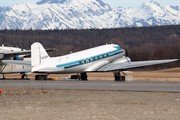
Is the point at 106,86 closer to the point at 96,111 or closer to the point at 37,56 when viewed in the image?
the point at 37,56

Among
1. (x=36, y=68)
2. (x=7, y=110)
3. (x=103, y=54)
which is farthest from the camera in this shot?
(x=103, y=54)

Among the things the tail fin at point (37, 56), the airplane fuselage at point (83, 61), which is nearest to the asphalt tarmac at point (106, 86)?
the airplane fuselage at point (83, 61)

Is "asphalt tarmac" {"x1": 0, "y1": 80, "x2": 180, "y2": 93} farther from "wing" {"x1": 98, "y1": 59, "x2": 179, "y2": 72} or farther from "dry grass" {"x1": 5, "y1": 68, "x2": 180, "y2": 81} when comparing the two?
"dry grass" {"x1": 5, "y1": 68, "x2": 180, "y2": 81}

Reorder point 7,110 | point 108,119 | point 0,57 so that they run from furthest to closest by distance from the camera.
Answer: point 0,57 → point 7,110 → point 108,119

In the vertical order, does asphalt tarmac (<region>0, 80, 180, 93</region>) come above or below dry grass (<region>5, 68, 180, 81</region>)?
below

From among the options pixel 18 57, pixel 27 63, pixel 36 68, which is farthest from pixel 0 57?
pixel 36 68

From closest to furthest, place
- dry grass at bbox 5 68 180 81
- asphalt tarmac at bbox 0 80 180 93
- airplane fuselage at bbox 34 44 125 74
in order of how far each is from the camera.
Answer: asphalt tarmac at bbox 0 80 180 93
airplane fuselage at bbox 34 44 125 74
dry grass at bbox 5 68 180 81

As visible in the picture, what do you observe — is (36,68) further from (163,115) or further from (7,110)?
(163,115)

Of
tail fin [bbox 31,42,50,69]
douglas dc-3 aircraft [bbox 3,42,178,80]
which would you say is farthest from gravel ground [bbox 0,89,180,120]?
tail fin [bbox 31,42,50,69]

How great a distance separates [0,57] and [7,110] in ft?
109

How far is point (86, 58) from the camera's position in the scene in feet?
133

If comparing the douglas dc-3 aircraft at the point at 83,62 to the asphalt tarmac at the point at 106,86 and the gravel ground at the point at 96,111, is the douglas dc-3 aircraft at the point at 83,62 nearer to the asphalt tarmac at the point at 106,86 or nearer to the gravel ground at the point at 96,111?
the asphalt tarmac at the point at 106,86

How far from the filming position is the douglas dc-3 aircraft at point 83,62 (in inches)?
1470

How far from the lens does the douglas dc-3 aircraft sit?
37.3 meters
